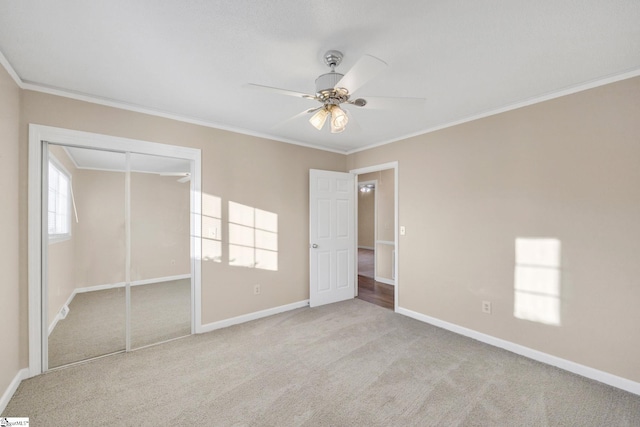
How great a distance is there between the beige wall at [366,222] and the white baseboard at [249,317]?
6.41 m

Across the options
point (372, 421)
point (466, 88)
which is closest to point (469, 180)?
point (466, 88)

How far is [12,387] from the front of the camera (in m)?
2.15

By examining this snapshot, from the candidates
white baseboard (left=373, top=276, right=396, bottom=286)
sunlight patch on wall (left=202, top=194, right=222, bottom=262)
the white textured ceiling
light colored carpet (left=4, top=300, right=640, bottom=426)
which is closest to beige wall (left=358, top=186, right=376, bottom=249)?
white baseboard (left=373, top=276, right=396, bottom=286)

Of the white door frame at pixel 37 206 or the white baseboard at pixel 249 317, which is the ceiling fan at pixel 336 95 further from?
the white baseboard at pixel 249 317

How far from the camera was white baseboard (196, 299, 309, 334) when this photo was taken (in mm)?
3311

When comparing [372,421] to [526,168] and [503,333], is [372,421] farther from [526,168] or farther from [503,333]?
[526,168]

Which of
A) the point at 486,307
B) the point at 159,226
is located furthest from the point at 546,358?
the point at 159,226

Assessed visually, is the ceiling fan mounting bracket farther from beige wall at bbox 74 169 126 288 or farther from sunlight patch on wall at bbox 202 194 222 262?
beige wall at bbox 74 169 126 288

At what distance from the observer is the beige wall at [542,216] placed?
223cm

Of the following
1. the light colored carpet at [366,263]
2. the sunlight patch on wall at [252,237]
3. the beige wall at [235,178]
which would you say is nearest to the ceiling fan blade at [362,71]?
the beige wall at [235,178]

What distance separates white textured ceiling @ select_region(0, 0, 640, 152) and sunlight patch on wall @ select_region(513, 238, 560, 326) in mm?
1439

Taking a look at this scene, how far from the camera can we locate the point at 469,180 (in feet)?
10.5

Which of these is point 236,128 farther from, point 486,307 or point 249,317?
point 486,307

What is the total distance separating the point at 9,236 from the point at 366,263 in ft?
23.2
